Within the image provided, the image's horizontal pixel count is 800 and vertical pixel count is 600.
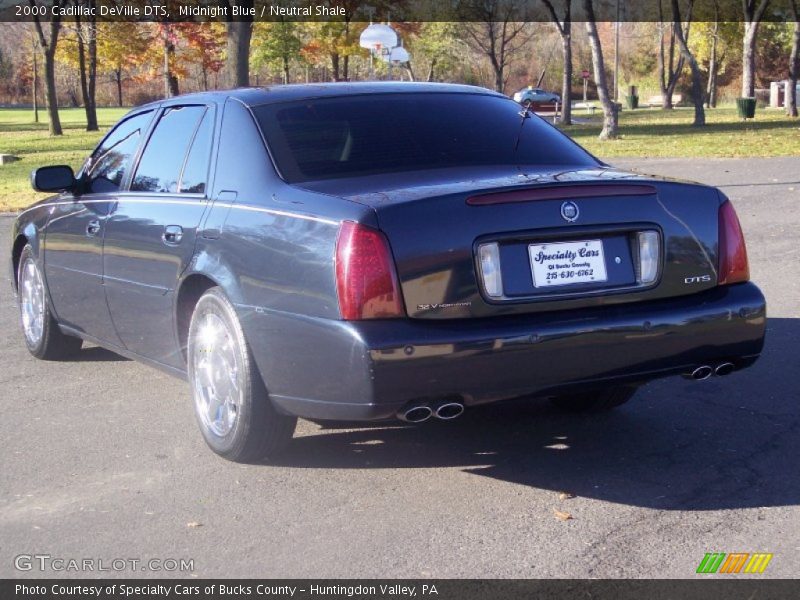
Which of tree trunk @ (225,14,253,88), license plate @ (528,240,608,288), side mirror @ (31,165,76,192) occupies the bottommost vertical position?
license plate @ (528,240,608,288)

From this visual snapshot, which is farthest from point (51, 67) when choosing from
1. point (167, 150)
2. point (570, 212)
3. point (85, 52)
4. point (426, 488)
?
point (570, 212)

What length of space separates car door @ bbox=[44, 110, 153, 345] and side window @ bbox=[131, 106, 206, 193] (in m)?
0.20

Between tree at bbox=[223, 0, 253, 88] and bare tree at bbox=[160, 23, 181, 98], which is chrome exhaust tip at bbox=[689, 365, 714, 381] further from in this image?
bare tree at bbox=[160, 23, 181, 98]

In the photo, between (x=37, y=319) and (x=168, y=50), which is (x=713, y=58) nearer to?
(x=168, y=50)

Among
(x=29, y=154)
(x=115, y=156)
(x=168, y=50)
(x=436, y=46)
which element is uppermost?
(x=436, y=46)

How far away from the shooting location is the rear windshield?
4961 mm

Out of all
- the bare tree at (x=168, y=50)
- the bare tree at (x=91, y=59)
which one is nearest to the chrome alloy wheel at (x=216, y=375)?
the bare tree at (x=91, y=59)

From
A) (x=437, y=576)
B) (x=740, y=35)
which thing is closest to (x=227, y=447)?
(x=437, y=576)

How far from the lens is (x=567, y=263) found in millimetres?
4375

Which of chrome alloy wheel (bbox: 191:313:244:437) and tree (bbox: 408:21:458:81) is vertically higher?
tree (bbox: 408:21:458:81)
